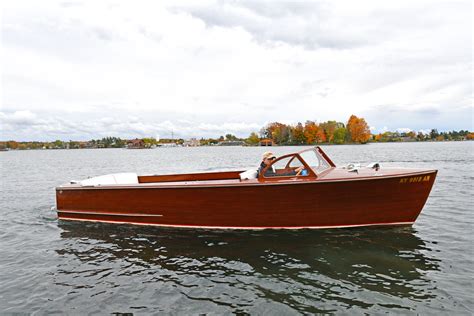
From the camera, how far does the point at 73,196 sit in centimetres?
951

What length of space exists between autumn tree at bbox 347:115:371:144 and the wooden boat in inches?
4027

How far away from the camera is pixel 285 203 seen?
25.0 feet

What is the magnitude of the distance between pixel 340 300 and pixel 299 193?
285 centimetres

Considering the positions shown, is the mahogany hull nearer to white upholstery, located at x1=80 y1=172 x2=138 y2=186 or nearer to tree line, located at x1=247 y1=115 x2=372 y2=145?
white upholstery, located at x1=80 y1=172 x2=138 y2=186

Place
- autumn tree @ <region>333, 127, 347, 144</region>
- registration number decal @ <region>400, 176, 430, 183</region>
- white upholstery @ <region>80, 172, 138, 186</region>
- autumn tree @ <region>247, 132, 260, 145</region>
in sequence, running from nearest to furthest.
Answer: registration number decal @ <region>400, 176, 430, 183</region>, white upholstery @ <region>80, 172, 138, 186</region>, autumn tree @ <region>333, 127, 347, 144</region>, autumn tree @ <region>247, 132, 260, 145</region>

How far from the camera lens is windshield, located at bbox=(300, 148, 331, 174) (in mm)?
8297

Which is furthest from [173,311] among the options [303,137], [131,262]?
[303,137]

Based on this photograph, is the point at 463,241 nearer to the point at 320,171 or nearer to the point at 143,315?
the point at 320,171

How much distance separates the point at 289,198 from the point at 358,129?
342 feet

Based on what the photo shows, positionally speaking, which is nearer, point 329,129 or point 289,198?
point 289,198

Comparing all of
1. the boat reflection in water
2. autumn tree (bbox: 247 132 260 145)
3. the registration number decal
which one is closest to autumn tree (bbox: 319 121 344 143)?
autumn tree (bbox: 247 132 260 145)

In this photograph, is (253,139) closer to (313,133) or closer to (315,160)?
(313,133)

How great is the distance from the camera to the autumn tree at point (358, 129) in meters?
102

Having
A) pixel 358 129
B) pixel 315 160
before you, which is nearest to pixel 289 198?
pixel 315 160
